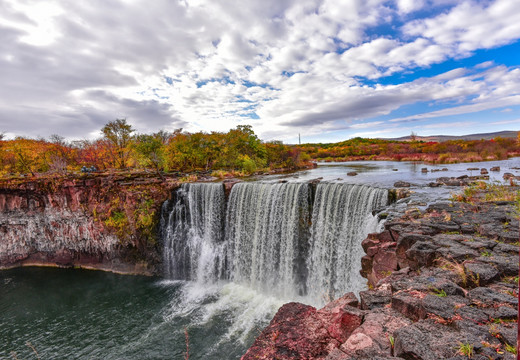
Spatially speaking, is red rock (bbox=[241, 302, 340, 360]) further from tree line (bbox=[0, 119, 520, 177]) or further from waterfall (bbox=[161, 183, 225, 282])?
tree line (bbox=[0, 119, 520, 177])

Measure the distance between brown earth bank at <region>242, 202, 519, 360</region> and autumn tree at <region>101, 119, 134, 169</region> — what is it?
2416cm

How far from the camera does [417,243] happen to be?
582cm

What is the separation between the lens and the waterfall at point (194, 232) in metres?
14.9

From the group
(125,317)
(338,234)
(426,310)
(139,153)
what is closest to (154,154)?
(139,153)

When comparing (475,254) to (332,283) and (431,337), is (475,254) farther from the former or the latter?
(332,283)

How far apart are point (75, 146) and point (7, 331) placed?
2770 cm

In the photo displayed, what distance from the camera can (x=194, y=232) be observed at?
15.6m

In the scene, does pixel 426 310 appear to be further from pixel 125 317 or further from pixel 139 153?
pixel 139 153

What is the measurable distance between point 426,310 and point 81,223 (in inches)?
789

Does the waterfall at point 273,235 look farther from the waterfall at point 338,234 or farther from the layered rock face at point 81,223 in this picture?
the layered rock face at point 81,223

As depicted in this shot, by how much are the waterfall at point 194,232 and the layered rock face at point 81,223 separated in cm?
104

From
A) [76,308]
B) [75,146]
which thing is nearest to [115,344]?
[76,308]

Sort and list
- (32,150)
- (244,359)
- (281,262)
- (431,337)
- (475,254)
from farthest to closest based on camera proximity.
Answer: (32,150), (281,262), (475,254), (244,359), (431,337)

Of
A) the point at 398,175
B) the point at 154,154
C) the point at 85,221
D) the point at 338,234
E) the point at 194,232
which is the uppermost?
the point at 154,154
